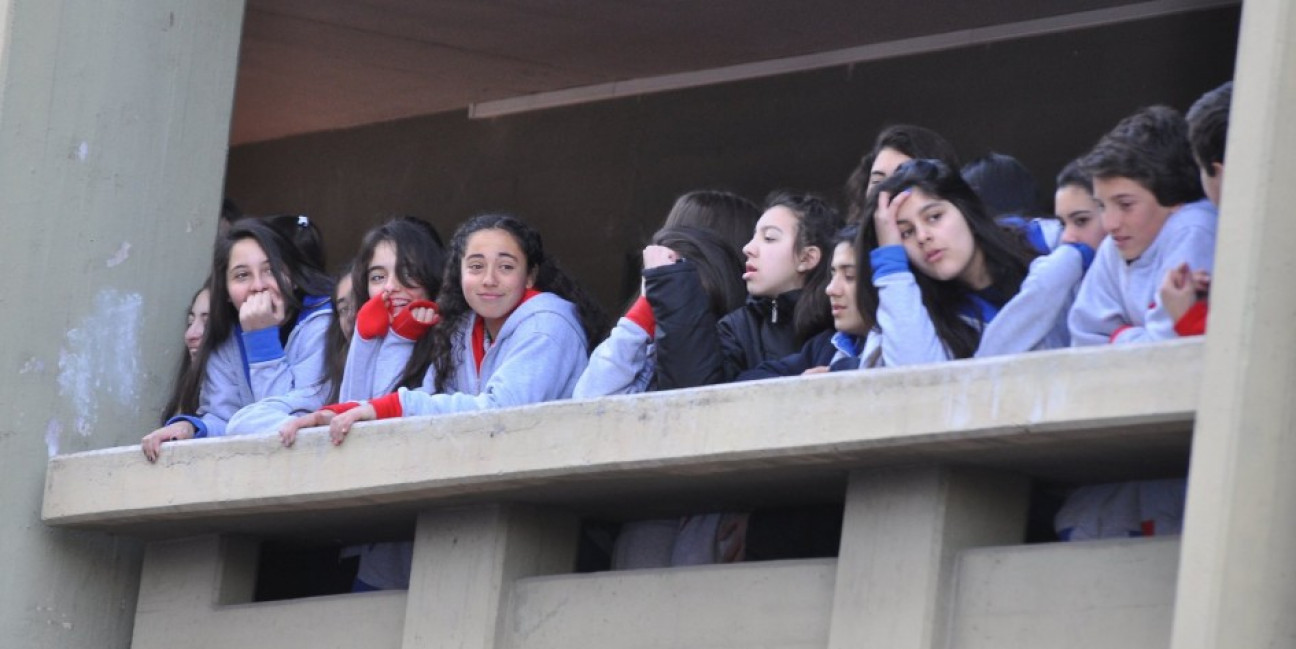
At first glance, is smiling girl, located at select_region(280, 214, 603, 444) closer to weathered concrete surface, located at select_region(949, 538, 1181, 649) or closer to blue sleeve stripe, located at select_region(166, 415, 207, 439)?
blue sleeve stripe, located at select_region(166, 415, 207, 439)

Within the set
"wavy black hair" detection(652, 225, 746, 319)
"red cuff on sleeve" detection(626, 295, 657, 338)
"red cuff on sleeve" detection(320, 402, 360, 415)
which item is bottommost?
"red cuff on sleeve" detection(320, 402, 360, 415)

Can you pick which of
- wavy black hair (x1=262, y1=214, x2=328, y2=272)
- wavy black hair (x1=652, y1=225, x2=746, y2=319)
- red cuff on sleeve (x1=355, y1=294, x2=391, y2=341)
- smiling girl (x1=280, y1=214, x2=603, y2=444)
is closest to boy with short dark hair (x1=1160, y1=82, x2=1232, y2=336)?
wavy black hair (x1=652, y1=225, x2=746, y2=319)

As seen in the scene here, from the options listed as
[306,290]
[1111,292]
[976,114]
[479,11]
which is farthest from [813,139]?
[1111,292]

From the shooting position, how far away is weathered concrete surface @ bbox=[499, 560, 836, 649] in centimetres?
578

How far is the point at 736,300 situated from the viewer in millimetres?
6473

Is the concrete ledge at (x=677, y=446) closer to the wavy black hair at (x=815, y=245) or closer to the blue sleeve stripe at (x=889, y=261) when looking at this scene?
the blue sleeve stripe at (x=889, y=261)

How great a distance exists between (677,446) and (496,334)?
1.23m

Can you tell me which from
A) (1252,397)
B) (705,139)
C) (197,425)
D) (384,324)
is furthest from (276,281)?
(1252,397)

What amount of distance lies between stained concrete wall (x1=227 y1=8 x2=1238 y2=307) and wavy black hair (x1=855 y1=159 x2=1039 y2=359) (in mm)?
2992

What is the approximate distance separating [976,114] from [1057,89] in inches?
14.2

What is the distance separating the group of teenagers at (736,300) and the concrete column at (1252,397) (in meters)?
0.29

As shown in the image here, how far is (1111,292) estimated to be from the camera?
17.6 feet

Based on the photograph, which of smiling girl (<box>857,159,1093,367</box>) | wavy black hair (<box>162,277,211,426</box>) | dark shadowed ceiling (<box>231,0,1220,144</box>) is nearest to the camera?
smiling girl (<box>857,159,1093,367</box>)

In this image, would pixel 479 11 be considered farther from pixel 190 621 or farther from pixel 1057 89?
pixel 190 621
